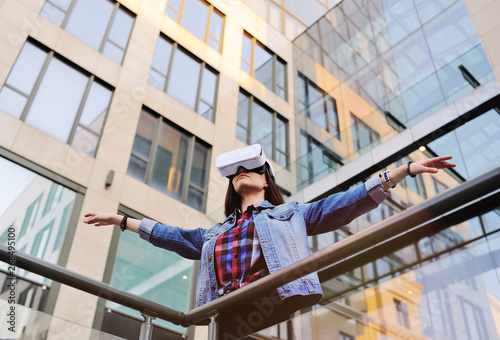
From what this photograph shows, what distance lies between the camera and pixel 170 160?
1269 centimetres

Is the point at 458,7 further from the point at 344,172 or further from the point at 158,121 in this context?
the point at 158,121

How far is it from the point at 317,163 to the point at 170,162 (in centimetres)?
358

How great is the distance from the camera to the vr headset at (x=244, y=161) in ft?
11.0

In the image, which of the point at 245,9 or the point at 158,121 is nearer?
the point at 158,121

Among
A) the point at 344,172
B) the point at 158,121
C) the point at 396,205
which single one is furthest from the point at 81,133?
the point at 396,205

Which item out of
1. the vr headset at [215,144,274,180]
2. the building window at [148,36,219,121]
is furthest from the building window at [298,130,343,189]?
the vr headset at [215,144,274,180]

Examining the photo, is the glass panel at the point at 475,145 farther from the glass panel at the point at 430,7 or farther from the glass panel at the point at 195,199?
the glass panel at the point at 195,199

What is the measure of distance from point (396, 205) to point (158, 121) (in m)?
6.53

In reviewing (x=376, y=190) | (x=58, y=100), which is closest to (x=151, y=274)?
(x=58, y=100)

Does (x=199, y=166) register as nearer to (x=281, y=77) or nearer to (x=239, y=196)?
(x=281, y=77)

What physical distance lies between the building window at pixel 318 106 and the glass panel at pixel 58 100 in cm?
596

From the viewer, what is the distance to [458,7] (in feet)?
34.4

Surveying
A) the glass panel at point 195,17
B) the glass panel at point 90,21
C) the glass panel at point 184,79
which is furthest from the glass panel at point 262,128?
the glass panel at point 90,21

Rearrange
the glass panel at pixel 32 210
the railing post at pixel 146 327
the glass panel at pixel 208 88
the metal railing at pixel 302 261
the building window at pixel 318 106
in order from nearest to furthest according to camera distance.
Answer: the metal railing at pixel 302 261, the railing post at pixel 146 327, the glass panel at pixel 32 210, the building window at pixel 318 106, the glass panel at pixel 208 88
